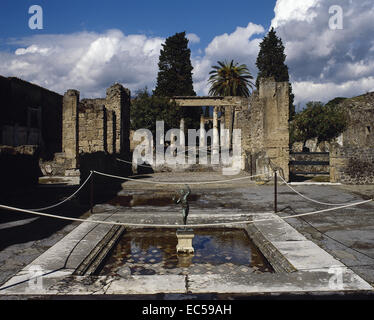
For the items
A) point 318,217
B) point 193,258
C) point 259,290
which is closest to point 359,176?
point 318,217

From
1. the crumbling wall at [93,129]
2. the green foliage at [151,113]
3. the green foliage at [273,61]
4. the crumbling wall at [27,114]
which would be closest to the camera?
the crumbling wall at [93,129]

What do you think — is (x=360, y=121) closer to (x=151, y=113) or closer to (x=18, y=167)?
(x=151, y=113)

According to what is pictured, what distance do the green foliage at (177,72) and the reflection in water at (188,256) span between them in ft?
101

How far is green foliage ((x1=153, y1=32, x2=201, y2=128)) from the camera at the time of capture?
122 feet

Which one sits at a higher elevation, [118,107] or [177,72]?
[177,72]

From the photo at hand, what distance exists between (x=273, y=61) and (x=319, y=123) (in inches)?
503

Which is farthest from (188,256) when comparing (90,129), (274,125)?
(90,129)

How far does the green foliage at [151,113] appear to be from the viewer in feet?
88.4

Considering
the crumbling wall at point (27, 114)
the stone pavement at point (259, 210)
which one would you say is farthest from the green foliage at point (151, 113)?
the stone pavement at point (259, 210)

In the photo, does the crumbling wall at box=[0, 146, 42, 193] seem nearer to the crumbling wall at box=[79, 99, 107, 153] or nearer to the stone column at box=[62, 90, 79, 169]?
the stone column at box=[62, 90, 79, 169]

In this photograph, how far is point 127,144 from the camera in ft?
64.8

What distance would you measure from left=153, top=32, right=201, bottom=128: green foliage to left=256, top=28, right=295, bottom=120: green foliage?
7734 millimetres

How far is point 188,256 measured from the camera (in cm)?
512

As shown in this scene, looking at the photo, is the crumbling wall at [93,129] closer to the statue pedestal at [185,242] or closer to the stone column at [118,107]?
the stone column at [118,107]
